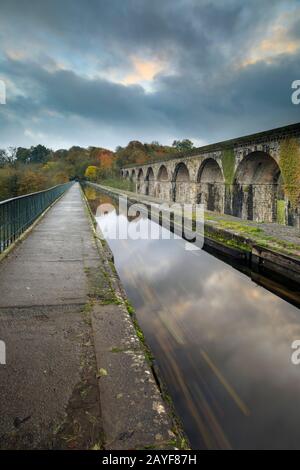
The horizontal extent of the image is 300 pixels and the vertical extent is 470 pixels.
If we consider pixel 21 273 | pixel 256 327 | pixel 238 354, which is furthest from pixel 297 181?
pixel 21 273

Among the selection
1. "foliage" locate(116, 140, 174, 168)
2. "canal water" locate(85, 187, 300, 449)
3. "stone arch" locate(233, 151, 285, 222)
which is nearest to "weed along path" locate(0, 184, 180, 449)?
"canal water" locate(85, 187, 300, 449)

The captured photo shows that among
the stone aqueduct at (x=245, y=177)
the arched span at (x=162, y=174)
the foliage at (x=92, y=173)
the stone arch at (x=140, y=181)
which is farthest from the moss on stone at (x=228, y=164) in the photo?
the foliage at (x=92, y=173)

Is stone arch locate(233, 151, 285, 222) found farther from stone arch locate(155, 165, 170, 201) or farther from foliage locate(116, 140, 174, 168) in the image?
foliage locate(116, 140, 174, 168)

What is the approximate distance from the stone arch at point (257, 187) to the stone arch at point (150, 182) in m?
20.6

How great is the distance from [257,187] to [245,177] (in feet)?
2.97

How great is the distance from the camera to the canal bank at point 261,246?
6.06 m

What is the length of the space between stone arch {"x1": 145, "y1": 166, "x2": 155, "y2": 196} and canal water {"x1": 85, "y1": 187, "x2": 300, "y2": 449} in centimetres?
2990

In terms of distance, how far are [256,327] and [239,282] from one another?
213 centimetres

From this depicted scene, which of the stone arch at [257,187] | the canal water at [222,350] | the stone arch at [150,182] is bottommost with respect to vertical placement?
the canal water at [222,350]

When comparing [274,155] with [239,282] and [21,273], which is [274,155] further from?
[21,273]

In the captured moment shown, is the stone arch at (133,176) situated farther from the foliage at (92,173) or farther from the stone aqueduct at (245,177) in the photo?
the foliage at (92,173)

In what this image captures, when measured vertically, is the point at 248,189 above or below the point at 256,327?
above

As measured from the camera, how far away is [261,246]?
6910 mm

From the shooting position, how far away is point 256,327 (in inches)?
173
